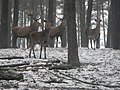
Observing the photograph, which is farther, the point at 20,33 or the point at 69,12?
the point at 20,33

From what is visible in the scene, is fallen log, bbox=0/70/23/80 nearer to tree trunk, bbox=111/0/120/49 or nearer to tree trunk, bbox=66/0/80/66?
tree trunk, bbox=66/0/80/66

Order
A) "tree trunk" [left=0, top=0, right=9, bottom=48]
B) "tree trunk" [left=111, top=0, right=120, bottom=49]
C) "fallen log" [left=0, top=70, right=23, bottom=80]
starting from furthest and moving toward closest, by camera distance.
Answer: "tree trunk" [left=0, top=0, right=9, bottom=48], "tree trunk" [left=111, top=0, right=120, bottom=49], "fallen log" [left=0, top=70, right=23, bottom=80]

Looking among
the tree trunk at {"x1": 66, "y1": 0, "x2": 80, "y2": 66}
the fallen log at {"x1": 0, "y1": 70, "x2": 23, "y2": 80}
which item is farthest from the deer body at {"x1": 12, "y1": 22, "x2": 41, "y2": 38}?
the fallen log at {"x1": 0, "y1": 70, "x2": 23, "y2": 80}

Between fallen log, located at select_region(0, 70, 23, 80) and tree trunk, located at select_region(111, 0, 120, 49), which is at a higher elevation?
tree trunk, located at select_region(111, 0, 120, 49)

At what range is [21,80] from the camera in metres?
9.62

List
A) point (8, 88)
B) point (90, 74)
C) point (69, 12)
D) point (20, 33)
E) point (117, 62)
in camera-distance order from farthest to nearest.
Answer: point (20, 33) → point (117, 62) → point (69, 12) → point (90, 74) → point (8, 88)

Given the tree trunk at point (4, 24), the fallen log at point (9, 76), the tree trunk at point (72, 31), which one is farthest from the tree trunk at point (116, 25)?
the fallen log at point (9, 76)

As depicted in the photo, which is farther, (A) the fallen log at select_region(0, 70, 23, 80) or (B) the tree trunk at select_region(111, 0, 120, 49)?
(B) the tree trunk at select_region(111, 0, 120, 49)

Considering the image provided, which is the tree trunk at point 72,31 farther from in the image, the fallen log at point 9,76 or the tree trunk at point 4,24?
the tree trunk at point 4,24

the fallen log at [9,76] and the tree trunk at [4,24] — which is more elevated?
the tree trunk at [4,24]

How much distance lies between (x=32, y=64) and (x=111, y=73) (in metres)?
3.33

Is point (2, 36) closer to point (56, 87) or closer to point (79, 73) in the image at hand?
point (79, 73)

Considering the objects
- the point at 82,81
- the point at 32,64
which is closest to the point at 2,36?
the point at 32,64

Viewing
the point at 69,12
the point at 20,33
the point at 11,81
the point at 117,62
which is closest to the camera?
the point at 11,81
